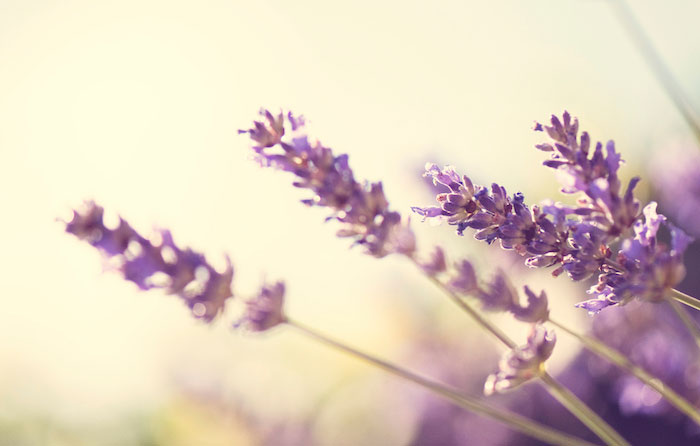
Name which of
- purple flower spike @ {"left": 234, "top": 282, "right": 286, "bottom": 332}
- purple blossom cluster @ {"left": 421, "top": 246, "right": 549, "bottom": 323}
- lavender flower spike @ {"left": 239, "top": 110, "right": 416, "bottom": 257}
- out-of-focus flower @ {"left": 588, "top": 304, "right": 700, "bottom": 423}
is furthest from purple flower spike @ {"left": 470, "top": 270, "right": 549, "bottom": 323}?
out-of-focus flower @ {"left": 588, "top": 304, "right": 700, "bottom": 423}

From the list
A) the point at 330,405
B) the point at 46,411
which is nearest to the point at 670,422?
the point at 330,405

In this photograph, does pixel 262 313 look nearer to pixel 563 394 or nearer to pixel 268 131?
pixel 268 131

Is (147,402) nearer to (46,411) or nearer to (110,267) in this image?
(46,411)

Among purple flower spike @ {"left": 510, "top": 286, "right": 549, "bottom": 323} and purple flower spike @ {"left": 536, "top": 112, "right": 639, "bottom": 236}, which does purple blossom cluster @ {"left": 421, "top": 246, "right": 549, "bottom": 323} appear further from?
purple flower spike @ {"left": 536, "top": 112, "right": 639, "bottom": 236}

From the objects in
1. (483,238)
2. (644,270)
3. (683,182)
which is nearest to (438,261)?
(483,238)

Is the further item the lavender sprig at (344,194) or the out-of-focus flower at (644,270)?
the lavender sprig at (344,194)

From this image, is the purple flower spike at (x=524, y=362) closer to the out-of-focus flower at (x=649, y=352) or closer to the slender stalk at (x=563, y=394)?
the slender stalk at (x=563, y=394)

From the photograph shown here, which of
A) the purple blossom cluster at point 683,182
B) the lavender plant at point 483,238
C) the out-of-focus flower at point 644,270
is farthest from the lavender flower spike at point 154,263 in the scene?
the purple blossom cluster at point 683,182
